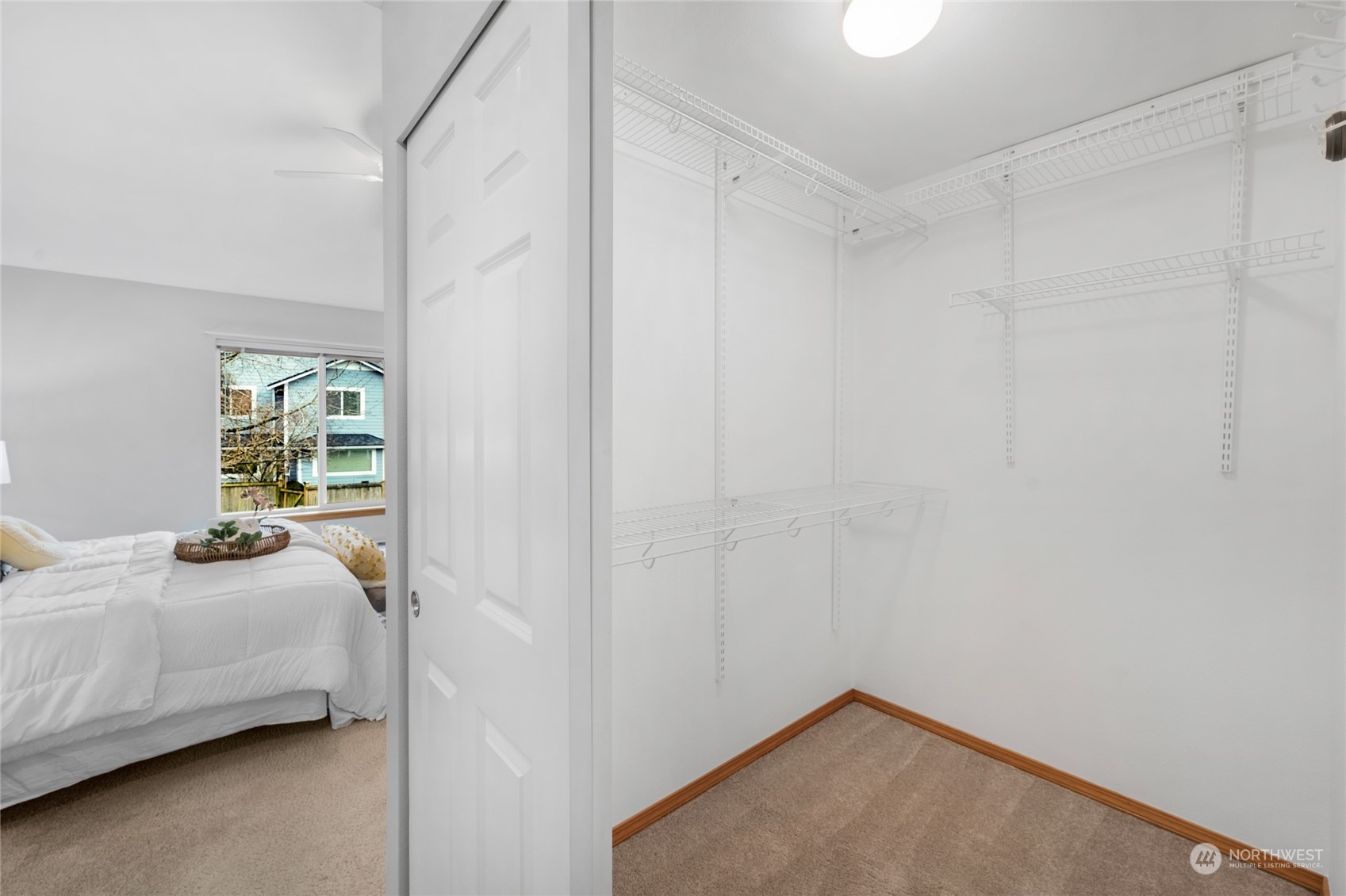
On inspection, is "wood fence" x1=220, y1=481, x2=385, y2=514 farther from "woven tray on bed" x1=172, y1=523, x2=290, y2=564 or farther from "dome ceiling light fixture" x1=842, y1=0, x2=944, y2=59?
"dome ceiling light fixture" x1=842, y1=0, x2=944, y2=59

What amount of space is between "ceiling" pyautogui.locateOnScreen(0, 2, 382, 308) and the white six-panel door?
3.01 ft

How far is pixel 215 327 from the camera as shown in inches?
181

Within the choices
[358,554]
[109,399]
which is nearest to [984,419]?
[358,554]

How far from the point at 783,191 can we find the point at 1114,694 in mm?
2189

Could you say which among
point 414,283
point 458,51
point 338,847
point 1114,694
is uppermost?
point 458,51

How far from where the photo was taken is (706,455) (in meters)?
2.13

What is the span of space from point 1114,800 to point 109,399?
619cm

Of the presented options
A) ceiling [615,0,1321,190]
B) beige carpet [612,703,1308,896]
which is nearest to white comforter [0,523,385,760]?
beige carpet [612,703,1308,896]

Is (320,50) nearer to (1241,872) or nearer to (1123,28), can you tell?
(1123,28)

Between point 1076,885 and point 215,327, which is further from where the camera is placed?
point 215,327

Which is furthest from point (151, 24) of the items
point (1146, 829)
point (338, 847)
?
point (1146, 829)

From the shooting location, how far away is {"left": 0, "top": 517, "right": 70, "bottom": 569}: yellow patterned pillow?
2.60m

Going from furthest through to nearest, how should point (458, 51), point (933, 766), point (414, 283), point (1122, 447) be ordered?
point (933, 766)
point (1122, 447)
point (414, 283)
point (458, 51)

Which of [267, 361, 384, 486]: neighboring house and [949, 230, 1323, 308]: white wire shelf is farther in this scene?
[267, 361, 384, 486]: neighboring house
